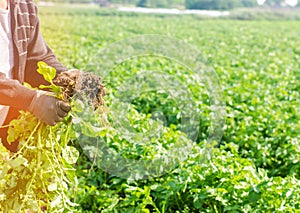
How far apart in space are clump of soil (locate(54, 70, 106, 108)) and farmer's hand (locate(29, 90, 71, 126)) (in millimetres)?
68

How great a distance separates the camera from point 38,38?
11.6ft

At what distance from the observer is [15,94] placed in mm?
2842

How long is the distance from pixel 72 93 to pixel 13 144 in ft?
2.18

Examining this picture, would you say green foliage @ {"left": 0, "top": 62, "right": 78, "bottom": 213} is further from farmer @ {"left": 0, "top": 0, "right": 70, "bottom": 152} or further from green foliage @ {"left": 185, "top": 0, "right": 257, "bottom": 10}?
green foliage @ {"left": 185, "top": 0, "right": 257, "bottom": 10}

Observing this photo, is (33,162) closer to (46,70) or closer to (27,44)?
(46,70)

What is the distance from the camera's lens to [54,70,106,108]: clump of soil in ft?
9.32

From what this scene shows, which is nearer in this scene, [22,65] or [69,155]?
[69,155]

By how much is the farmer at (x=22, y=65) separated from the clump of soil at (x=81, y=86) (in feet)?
0.31

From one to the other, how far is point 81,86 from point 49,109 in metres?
0.22

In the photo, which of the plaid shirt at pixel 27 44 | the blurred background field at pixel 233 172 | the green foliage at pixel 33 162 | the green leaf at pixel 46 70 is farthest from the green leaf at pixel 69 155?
the plaid shirt at pixel 27 44

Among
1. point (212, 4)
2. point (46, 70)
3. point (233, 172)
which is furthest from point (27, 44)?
point (212, 4)

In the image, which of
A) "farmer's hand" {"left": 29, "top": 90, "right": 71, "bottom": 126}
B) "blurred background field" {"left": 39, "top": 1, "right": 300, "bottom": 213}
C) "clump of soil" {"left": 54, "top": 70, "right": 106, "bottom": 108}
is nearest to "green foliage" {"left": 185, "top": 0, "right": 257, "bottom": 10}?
A: "blurred background field" {"left": 39, "top": 1, "right": 300, "bottom": 213}

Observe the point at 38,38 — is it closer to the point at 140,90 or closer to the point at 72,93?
the point at 72,93

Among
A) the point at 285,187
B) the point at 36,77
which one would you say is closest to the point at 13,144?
the point at 36,77
